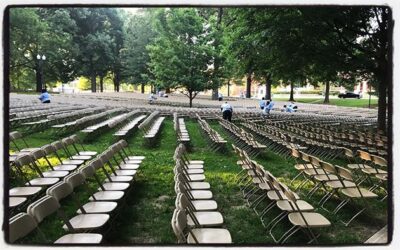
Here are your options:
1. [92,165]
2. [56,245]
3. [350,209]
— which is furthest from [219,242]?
[350,209]

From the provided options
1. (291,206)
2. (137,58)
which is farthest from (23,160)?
(137,58)

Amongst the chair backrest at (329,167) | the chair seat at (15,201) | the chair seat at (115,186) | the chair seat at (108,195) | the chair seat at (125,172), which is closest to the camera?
the chair seat at (15,201)

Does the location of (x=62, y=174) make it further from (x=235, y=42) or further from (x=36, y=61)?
(x=235, y=42)

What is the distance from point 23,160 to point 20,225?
2382mm

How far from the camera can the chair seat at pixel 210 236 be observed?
376 cm

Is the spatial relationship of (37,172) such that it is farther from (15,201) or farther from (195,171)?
(195,171)

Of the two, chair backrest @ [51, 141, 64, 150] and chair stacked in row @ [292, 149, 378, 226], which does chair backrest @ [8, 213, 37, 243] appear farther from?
chair stacked in row @ [292, 149, 378, 226]

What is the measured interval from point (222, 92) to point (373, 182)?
61.3 feet

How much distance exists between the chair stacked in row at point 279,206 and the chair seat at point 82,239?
1.92 m

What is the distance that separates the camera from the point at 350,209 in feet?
18.2

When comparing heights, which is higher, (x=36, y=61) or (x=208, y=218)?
(x=36, y=61)

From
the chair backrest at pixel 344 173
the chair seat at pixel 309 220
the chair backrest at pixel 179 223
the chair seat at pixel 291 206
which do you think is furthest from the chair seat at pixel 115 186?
the chair backrest at pixel 344 173

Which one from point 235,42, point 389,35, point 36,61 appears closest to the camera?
point 389,35

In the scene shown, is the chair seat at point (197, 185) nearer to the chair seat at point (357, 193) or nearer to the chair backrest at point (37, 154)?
the chair seat at point (357, 193)
